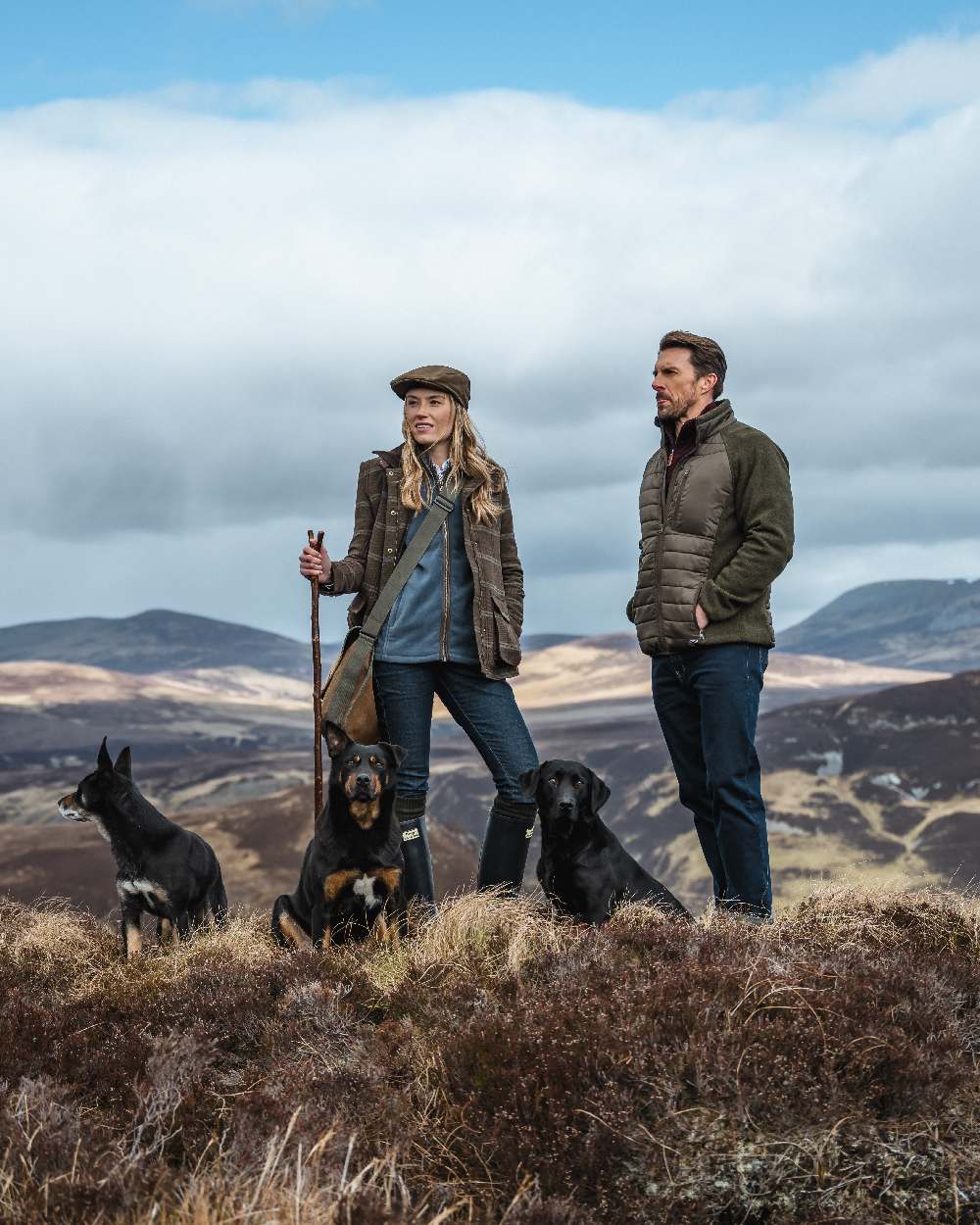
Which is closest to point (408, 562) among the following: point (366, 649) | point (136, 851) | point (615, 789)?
point (366, 649)

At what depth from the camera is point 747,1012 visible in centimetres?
512

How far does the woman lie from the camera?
23.7 ft

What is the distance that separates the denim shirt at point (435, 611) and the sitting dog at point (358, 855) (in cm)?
60

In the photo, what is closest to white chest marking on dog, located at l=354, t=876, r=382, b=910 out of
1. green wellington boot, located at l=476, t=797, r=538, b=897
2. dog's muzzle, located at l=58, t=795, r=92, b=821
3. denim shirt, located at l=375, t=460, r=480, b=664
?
green wellington boot, located at l=476, t=797, r=538, b=897

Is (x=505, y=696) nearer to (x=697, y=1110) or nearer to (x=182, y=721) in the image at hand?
(x=697, y=1110)

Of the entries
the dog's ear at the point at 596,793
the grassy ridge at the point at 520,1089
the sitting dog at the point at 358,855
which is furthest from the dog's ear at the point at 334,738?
the dog's ear at the point at 596,793

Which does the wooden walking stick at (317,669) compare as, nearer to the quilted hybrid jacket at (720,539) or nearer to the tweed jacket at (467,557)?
the tweed jacket at (467,557)

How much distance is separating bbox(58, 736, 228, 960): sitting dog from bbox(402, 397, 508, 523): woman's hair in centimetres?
253

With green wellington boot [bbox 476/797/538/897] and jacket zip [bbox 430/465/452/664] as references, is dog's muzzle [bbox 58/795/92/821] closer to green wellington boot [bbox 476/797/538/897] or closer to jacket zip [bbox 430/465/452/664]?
green wellington boot [bbox 476/797/538/897]

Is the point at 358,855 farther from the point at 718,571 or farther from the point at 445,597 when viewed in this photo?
the point at 718,571

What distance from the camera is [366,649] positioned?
7.25 meters

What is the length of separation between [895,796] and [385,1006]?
176ft

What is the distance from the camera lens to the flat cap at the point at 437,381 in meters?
7.24

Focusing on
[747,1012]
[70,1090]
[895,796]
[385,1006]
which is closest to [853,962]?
[747,1012]
